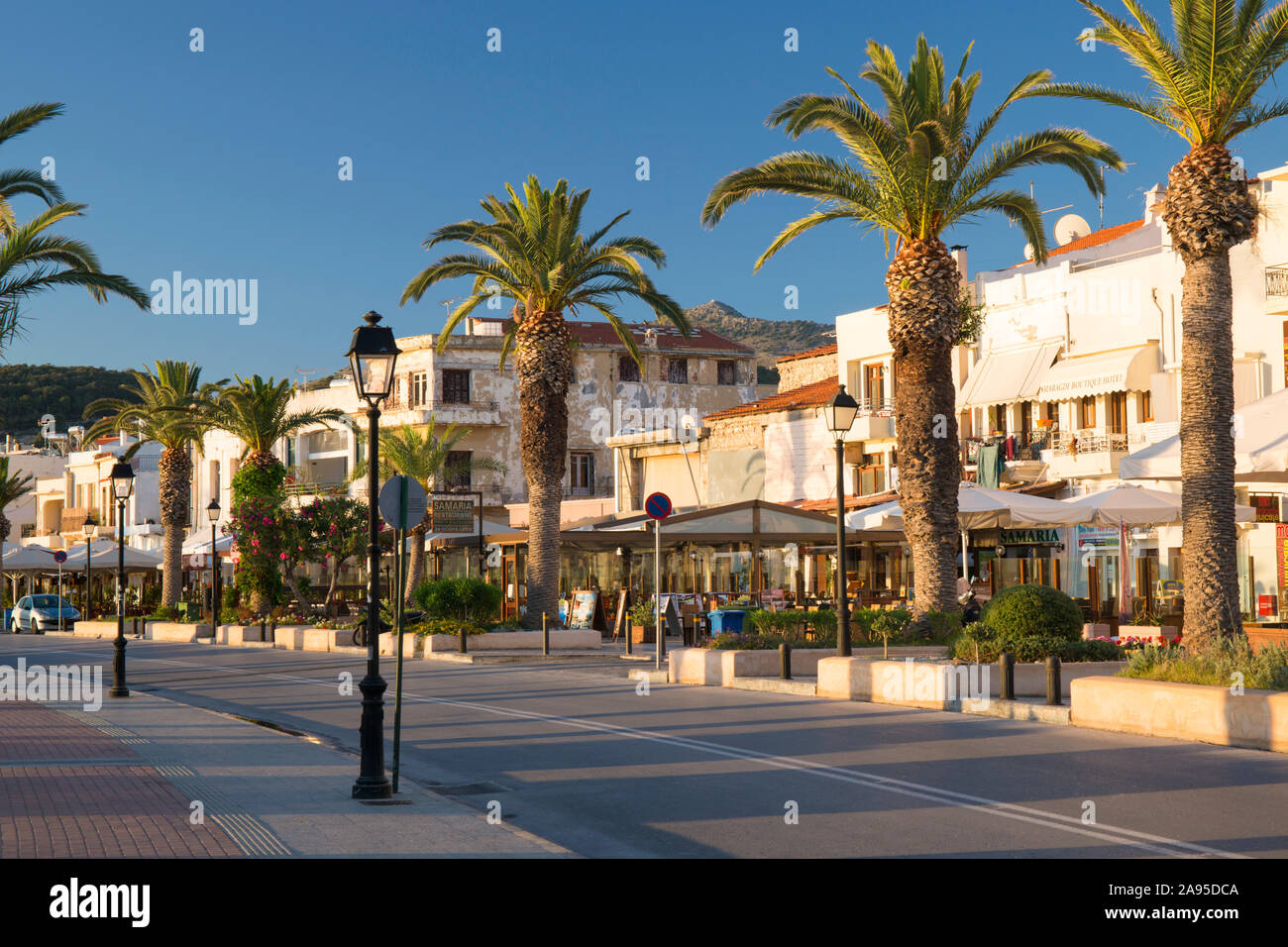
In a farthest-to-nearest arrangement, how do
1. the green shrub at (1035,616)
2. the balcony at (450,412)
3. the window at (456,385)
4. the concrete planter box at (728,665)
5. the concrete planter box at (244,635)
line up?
the window at (456,385) < the balcony at (450,412) < the concrete planter box at (244,635) < the concrete planter box at (728,665) < the green shrub at (1035,616)

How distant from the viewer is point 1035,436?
131ft

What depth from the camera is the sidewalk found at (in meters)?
8.70

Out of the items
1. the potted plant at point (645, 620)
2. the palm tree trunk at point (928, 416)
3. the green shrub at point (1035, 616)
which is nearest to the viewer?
the green shrub at point (1035, 616)

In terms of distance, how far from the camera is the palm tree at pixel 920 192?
22.8m

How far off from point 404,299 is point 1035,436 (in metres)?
18.7

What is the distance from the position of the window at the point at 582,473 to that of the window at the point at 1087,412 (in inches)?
1335

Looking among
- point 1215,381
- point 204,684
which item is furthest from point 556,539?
point 1215,381

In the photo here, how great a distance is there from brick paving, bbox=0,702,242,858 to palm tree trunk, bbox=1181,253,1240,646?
12133mm

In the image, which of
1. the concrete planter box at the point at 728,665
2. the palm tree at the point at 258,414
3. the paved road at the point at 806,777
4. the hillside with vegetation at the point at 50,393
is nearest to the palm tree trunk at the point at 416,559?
the palm tree at the point at 258,414

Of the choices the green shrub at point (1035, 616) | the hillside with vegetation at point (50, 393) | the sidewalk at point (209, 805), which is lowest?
the sidewalk at point (209, 805)

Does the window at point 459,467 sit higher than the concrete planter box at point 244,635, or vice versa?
the window at point 459,467

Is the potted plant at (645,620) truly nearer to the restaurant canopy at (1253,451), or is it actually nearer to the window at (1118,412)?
the window at (1118,412)
